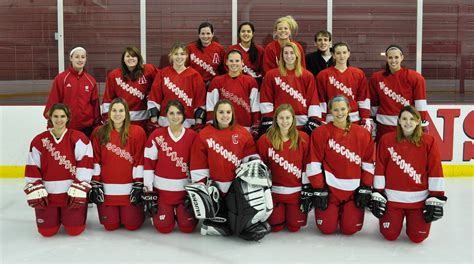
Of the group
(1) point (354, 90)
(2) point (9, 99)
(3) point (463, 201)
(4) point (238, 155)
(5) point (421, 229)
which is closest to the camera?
(5) point (421, 229)

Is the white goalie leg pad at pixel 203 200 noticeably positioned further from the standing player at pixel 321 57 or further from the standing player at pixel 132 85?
the standing player at pixel 321 57

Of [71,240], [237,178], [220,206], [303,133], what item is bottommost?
[71,240]

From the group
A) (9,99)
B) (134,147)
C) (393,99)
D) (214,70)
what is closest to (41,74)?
(9,99)

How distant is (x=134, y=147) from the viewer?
3322mm

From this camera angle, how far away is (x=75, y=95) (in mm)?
3828

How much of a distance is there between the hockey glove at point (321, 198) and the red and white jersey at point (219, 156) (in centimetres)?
44

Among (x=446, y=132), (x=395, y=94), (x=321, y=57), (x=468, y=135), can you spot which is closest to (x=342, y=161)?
(x=395, y=94)

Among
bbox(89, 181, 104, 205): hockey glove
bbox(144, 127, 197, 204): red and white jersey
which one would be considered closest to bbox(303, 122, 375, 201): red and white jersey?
bbox(144, 127, 197, 204): red and white jersey

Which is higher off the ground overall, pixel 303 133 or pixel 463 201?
pixel 303 133

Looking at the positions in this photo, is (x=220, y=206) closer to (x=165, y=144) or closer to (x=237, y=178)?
(x=237, y=178)

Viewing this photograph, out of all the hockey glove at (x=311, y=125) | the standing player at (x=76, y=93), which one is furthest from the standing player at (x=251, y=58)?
the standing player at (x=76, y=93)

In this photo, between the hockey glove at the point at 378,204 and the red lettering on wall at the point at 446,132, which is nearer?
the hockey glove at the point at 378,204

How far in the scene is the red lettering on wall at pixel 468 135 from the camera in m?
5.14

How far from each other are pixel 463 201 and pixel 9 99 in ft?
15.1
